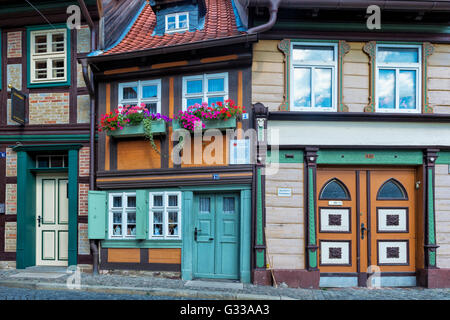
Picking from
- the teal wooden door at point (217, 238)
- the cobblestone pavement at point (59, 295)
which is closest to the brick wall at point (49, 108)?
the cobblestone pavement at point (59, 295)

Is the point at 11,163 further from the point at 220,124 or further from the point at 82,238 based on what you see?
the point at 220,124

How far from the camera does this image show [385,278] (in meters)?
7.83

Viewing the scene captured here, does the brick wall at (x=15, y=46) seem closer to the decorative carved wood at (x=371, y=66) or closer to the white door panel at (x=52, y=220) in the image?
the white door panel at (x=52, y=220)

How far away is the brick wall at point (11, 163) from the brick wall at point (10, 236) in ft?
4.01

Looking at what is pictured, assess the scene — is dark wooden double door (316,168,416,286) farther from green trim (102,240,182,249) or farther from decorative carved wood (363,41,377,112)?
green trim (102,240,182,249)

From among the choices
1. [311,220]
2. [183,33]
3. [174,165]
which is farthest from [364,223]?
[183,33]

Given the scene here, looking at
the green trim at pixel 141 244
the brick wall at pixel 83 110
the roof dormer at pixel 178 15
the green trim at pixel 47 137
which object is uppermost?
the roof dormer at pixel 178 15

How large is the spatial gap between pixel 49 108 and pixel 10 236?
3267 mm

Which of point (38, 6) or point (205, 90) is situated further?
point (38, 6)

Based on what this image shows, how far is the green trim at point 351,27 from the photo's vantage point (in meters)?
7.87

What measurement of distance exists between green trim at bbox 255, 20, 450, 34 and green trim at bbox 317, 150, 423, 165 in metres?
2.65

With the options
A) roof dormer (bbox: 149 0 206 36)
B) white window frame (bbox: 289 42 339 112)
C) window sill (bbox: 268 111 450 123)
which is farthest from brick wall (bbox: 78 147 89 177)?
white window frame (bbox: 289 42 339 112)

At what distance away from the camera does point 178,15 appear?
9328 millimetres

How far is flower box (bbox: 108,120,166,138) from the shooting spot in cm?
805
